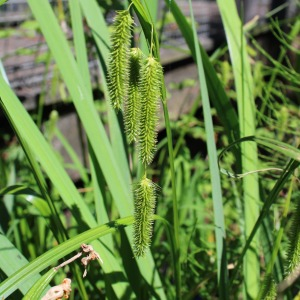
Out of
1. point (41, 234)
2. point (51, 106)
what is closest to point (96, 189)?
point (41, 234)

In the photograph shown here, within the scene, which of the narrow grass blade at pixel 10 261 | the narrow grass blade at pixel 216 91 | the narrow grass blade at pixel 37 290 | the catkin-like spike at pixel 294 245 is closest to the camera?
the narrow grass blade at pixel 37 290

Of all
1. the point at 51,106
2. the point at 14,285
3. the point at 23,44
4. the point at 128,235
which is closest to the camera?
the point at 14,285

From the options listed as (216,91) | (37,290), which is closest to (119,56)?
(37,290)

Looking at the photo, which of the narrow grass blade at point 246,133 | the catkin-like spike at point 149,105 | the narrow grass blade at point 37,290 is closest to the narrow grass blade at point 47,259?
the narrow grass blade at point 37,290

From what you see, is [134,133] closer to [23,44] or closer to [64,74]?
[64,74]

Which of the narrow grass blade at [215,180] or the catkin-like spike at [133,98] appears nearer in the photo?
the catkin-like spike at [133,98]

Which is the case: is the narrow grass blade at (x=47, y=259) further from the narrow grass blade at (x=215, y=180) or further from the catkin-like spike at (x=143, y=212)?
the narrow grass blade at (x=215, y=180)
